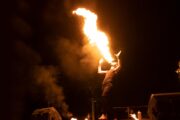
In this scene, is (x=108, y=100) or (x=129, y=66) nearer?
(x=108, y=100)

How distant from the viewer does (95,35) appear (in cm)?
1266

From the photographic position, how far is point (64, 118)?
52.6 ft

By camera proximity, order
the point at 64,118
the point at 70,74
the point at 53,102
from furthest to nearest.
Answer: the point at 70,74, the point at 53,102, the point at 64,118

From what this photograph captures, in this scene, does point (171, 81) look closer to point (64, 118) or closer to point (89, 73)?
point (89, 73)

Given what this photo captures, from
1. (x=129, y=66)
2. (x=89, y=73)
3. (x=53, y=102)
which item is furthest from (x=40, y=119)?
(x=129, y=66)

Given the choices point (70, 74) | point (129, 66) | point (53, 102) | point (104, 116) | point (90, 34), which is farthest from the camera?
point (129, 66)

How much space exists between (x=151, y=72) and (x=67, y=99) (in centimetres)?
477

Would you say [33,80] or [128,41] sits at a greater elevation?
[128,41]

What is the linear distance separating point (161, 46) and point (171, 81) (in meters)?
2.46

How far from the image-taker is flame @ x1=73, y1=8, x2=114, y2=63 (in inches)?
462

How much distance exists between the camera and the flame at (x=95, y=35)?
11727 mm

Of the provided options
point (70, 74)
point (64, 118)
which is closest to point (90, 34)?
point (64, 118)

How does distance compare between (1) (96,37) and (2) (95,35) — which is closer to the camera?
(1) (96,37)

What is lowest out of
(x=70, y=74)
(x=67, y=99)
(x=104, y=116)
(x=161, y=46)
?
(x=104, y=116)
